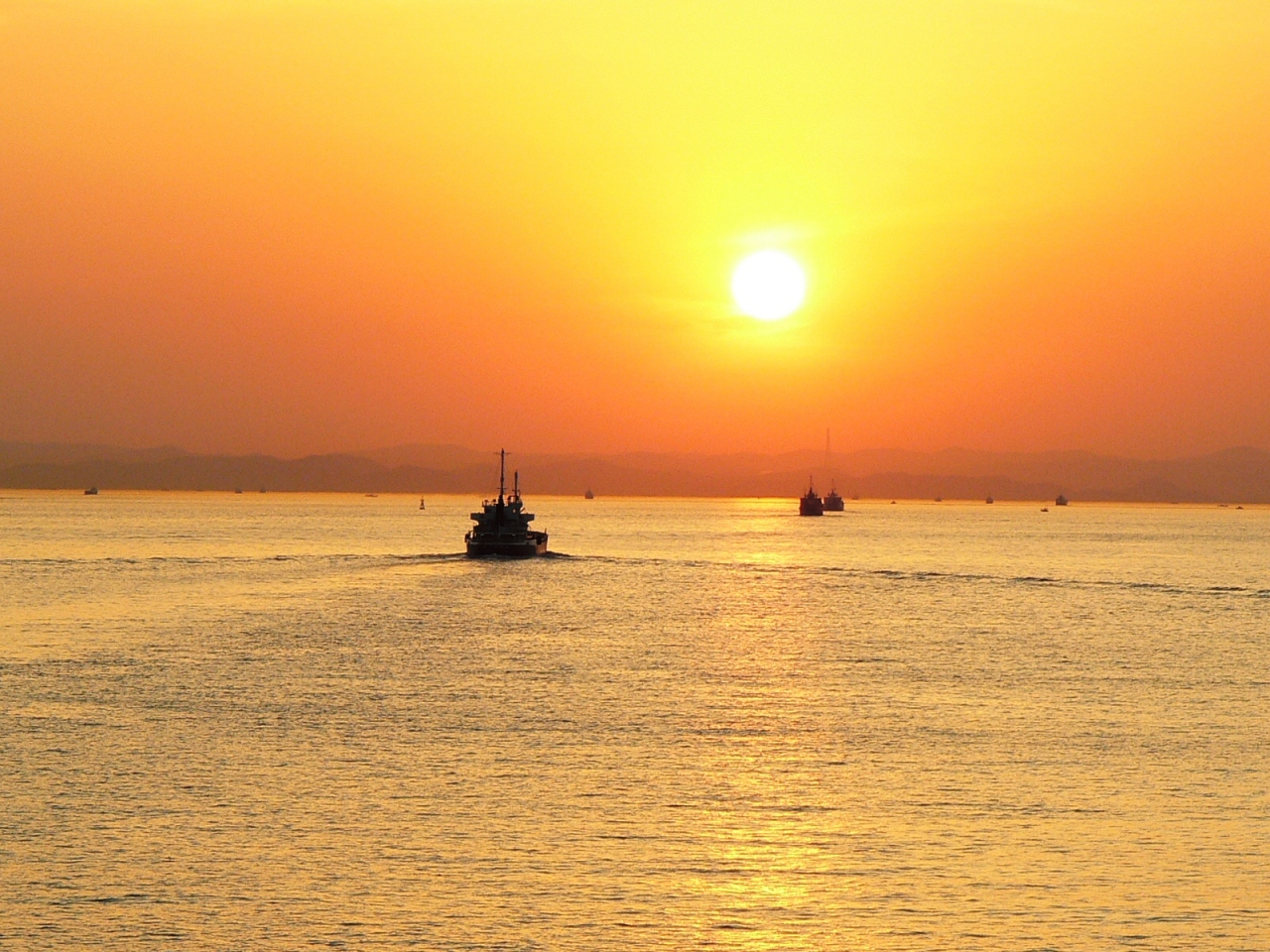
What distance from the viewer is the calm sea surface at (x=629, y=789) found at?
90.8 feet

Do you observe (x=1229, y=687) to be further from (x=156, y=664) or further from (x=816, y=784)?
(x=156, y=664)

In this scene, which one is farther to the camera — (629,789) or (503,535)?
(503,535)

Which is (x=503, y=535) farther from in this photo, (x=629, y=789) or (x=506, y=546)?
(x=629, y=789)

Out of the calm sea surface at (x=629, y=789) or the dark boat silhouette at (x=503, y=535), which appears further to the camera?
the dark boat silhouette at (x=503, y=535)

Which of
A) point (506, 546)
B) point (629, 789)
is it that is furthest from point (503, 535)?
point (629, 789)

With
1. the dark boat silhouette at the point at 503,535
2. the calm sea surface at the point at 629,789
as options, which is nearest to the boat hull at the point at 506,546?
the dark boat silhouette at the point at 503,535

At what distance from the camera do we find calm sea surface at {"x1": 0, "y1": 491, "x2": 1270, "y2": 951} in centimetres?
2769

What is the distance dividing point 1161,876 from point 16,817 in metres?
25.1

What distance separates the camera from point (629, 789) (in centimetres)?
3959

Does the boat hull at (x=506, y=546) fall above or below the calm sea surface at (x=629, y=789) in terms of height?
above

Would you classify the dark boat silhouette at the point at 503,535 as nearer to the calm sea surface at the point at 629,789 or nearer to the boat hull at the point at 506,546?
the boat hull at the point at 506,546

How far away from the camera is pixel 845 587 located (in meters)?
142

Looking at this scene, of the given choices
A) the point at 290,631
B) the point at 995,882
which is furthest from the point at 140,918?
the point at 290,631

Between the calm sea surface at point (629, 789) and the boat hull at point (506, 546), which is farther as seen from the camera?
the boat hull at point (506, 546)
